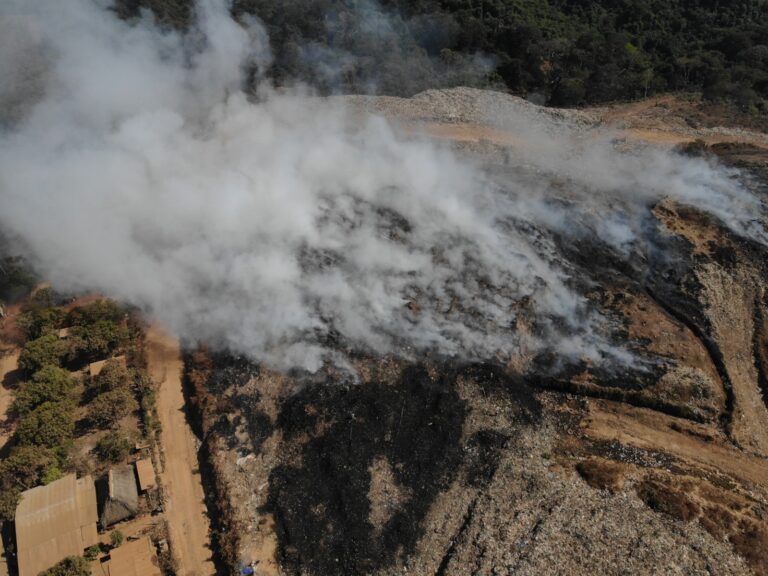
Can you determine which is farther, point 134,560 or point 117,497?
point 117,497

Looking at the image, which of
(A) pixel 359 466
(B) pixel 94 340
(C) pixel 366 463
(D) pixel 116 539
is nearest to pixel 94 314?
(B) pixel 94 340

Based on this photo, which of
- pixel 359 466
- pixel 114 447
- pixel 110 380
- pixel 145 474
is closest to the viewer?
pixel 359 466

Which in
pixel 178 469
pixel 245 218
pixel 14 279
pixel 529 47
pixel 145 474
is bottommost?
pixel 178 469

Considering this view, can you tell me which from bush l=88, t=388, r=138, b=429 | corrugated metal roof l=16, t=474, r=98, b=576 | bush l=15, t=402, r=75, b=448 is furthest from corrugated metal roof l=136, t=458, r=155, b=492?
bush l=15, t=402, r=75, b=448

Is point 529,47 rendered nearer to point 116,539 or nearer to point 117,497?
point 117,497

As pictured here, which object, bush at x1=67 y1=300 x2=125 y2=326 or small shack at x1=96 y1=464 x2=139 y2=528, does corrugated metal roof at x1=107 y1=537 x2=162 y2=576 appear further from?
bush at x1=67 y1=300 x2=125 y2=326
